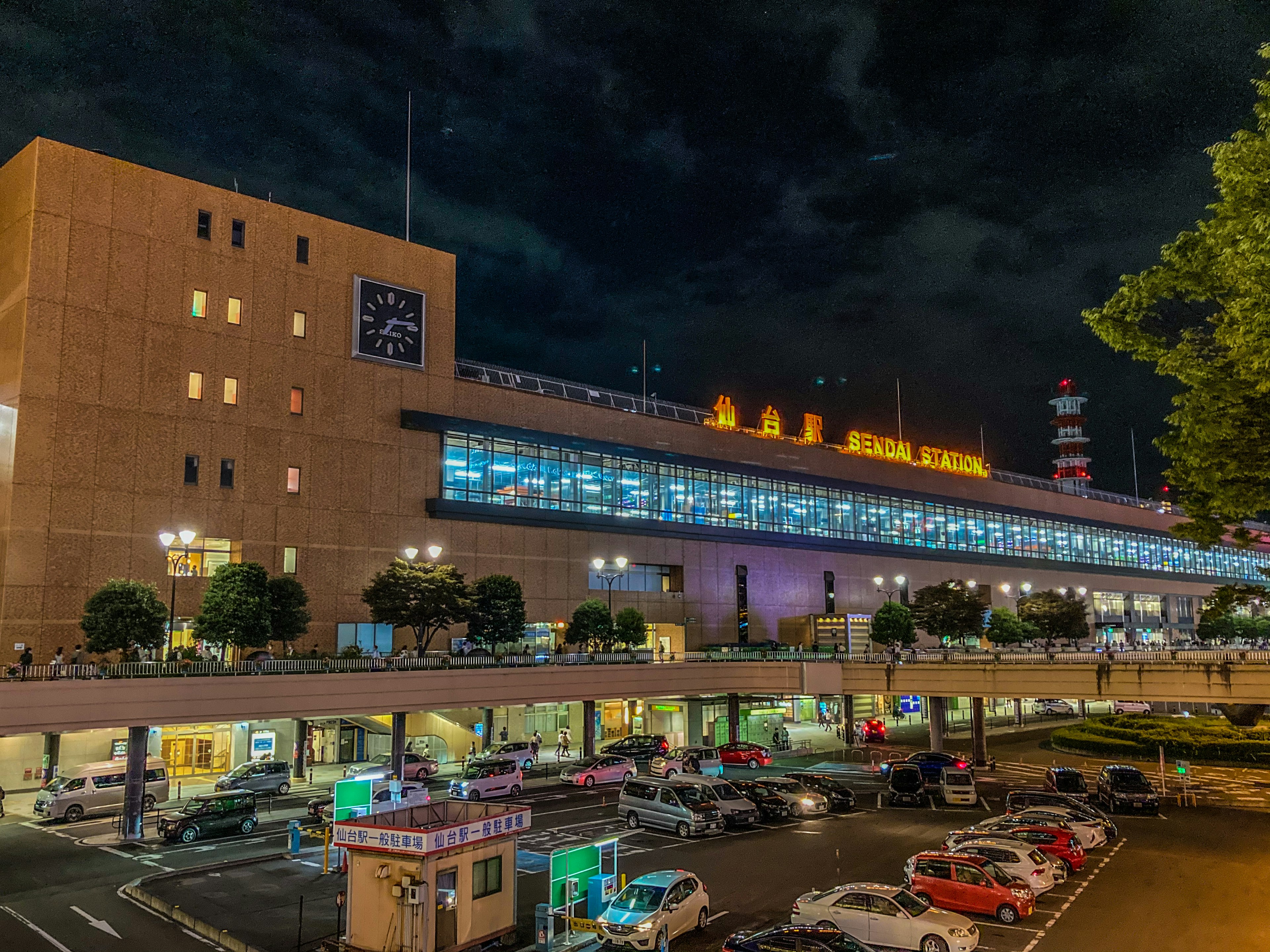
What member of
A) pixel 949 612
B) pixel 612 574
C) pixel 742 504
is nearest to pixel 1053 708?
pixel 949 612

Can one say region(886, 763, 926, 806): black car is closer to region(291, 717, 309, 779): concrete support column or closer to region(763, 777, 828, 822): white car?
region(763, 777, 828, 822): white car

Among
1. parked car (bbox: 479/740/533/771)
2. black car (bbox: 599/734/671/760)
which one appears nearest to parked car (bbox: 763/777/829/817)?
black car (bbox: 599/734/671/760)

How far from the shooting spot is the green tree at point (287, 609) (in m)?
42.0

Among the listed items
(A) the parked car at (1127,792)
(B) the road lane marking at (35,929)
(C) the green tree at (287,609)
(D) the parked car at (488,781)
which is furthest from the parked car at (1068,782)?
(B) the road lane marking at (35,929)

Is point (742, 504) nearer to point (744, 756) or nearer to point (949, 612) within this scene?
point (949, 612)

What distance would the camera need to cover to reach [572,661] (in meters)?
48.6

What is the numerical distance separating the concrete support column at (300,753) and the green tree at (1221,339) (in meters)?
39.8

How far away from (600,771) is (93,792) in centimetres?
2118

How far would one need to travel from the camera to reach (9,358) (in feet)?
139

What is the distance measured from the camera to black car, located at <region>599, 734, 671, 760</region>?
49.0 m

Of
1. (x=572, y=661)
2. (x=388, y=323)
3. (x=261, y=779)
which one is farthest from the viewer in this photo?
(x=388, y=323)

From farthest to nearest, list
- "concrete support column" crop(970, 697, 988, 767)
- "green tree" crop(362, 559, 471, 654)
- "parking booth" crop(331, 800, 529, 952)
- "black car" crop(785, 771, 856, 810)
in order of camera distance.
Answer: "concrete support column" crop(970, 697, 988, 767) < "green tree" crop(362, 559, 471, 654) < "black car" crop(785, 771, 856, 810) < "parking booth" crop(331, 800, 529, 952)

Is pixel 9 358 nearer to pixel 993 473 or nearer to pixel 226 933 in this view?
pixel 226 933

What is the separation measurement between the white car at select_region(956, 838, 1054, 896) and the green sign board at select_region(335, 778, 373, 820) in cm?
1597
